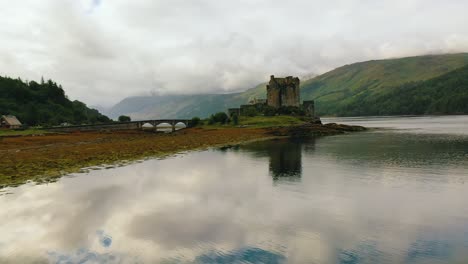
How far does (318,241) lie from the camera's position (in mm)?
17688

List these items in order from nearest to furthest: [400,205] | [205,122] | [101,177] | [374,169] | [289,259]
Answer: [289,259], [400,205], [101,177], [374,169], [205,122]

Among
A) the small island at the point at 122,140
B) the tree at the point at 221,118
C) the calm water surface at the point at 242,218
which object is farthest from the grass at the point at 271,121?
the calm water surface at the point at 242,218

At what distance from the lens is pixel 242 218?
2236cm

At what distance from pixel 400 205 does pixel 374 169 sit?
16906 mm

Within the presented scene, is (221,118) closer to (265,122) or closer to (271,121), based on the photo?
(265,122)

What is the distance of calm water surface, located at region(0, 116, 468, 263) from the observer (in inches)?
655

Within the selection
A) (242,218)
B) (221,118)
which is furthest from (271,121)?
(242,218)

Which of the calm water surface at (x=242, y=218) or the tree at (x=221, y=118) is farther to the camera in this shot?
the tree at (x=221, y=118)

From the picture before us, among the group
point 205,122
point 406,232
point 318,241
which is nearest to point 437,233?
point 406,232

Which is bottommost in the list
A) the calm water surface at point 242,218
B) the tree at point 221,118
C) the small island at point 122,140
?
the calm water surface at point 242,218

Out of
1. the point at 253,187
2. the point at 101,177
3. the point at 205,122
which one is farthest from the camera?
the point at 205,122

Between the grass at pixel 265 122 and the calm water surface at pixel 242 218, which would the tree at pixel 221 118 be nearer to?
the grass at pixel 265 122

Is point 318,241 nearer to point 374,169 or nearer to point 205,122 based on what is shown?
point 374,169

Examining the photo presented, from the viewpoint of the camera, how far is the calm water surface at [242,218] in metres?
16.6
